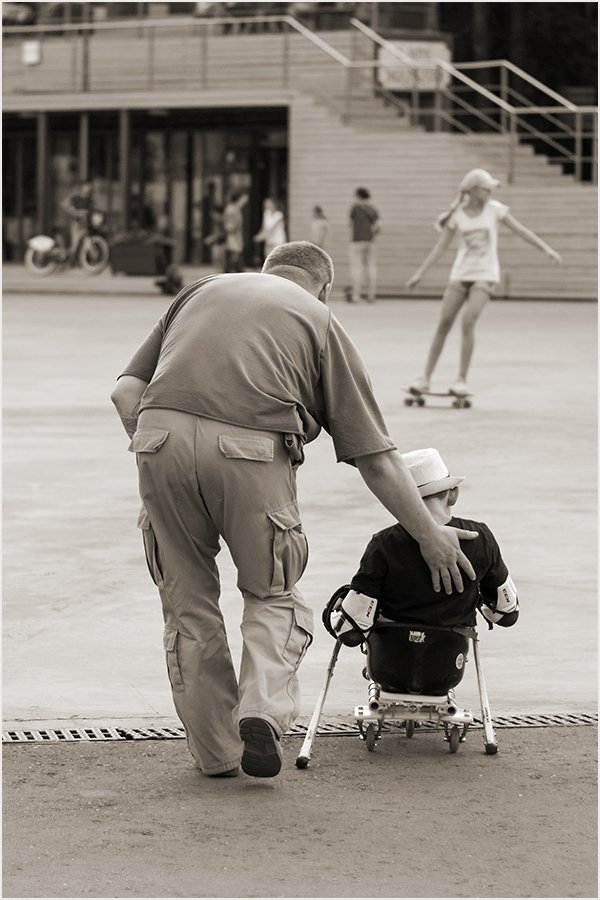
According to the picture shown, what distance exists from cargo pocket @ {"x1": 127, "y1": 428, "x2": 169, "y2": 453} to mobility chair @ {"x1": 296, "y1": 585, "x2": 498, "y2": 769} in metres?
A: 0.72

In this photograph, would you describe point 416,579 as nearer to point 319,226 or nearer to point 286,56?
point 319,226

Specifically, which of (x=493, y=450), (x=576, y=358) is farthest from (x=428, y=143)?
(x=493, y=450)

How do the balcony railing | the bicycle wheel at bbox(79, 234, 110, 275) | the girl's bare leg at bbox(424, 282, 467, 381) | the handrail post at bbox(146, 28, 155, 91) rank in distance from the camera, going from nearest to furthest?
the girl's bare leg at bbox(424, 282, 467, 381) < the balcony railing < the bicycle wheel at bbox(79, 234, 110, 275) < the handrail post at bbox(146, 28, 155, 91)

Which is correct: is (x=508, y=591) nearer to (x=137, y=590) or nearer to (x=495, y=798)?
(x=495, y=798)

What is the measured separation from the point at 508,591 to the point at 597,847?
94 centimetres

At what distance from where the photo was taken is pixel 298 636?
4.54m

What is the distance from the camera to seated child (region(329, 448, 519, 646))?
4.60 metres

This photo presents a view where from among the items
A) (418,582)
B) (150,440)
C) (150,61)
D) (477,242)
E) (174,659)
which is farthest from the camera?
(150,61)

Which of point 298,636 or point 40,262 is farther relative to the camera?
point 40,262

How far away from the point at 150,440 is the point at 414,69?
29.6m

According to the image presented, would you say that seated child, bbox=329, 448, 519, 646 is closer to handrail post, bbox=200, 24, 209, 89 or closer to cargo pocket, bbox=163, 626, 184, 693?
cargo pocket, bbox=163, 626, 184, 693

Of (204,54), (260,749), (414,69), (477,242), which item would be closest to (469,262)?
(477,242)

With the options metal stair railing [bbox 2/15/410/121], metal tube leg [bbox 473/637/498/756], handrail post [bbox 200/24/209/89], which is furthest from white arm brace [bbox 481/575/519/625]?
handrail post [bbox 200/24/209/89]

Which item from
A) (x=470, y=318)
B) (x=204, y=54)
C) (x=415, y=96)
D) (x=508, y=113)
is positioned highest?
(x=204, y=54)
